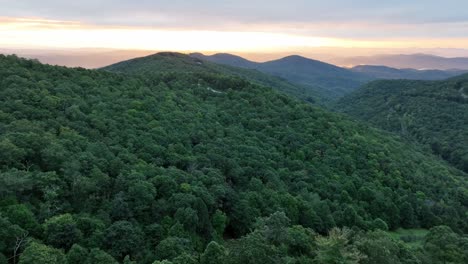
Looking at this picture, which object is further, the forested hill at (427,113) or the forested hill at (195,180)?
the forested hill at (427,113)

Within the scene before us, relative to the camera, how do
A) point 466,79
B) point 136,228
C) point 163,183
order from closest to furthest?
point 136,228, point 163,183, point 466,79

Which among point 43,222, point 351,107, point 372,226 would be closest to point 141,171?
point 43,222

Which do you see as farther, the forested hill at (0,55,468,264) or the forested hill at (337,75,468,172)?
the forested hill at (337,75,468,172)

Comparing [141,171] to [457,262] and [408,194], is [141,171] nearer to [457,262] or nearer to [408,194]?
[457,262]
